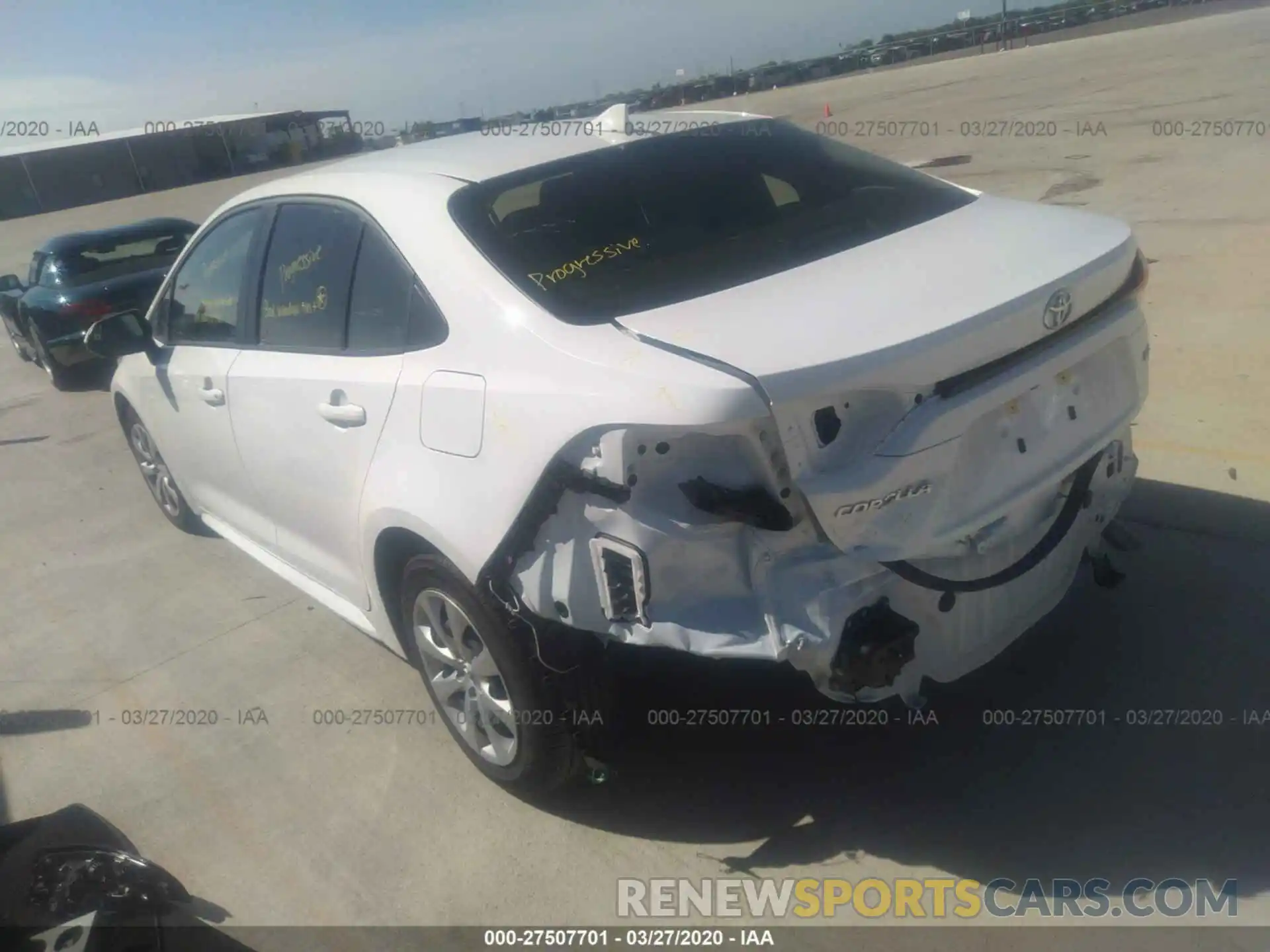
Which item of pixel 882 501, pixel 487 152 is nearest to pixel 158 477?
pixel 487 152

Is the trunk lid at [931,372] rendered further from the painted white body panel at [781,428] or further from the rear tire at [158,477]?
the rear tire at [158,477]

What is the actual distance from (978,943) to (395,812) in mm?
1768

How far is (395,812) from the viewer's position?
3.23m

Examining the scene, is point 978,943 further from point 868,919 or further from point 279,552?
point 279,552

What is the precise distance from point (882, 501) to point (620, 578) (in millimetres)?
631

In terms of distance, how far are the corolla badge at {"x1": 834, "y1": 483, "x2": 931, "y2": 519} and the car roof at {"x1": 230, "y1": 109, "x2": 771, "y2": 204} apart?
1656 mm

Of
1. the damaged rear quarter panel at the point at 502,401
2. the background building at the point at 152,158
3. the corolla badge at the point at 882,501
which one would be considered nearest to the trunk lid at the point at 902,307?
the damaged rear quarter panel at the point at 502,401

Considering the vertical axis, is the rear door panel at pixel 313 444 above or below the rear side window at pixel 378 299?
below

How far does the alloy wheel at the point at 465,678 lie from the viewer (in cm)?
296

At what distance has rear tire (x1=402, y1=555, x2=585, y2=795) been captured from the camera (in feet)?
9.12

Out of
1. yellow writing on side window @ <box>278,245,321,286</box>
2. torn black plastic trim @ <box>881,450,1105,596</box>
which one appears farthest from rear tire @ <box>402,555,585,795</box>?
yellow writing on side window @ <box>278,245,321,286</box>

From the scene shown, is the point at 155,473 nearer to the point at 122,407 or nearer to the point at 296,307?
the point at 122,407

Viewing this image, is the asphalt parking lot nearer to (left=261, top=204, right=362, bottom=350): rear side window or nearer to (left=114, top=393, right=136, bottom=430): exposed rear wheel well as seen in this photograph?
(left=114, top=393, right=136, bottom=430): exposed rear wheel well

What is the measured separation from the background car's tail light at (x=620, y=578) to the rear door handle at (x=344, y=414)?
1.05m
